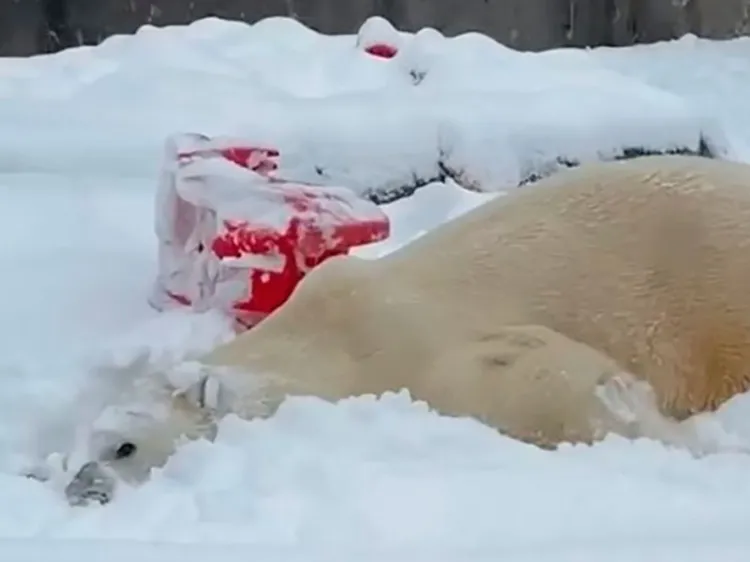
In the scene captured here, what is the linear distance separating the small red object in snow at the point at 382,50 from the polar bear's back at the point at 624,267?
2906mm

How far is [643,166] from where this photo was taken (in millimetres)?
2068

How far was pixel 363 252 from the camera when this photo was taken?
8.47ft

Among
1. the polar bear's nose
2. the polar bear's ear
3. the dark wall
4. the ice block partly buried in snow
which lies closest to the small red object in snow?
the dark wall

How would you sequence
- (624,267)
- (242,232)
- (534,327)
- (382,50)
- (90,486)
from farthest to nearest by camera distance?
(382,50) → (242,232) → (624,267) → (534,327) → (90,486)

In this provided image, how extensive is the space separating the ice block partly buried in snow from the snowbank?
75cm

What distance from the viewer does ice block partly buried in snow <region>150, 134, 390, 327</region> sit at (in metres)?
2.41

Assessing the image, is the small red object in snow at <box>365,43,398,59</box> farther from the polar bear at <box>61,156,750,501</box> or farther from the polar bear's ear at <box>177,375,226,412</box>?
the polar bear's ear at <box>177,375,226,412</box>

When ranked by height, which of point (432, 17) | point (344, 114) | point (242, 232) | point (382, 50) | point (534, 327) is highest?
point (534, 327)

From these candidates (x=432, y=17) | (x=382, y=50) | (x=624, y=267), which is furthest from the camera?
(x=432, y=17)

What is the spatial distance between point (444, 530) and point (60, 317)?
1.52 m

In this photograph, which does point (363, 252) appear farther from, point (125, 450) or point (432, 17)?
point (432, 17)

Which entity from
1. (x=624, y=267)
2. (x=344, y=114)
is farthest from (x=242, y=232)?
A: (x=344, y=114)

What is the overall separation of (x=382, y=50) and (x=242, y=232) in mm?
2641

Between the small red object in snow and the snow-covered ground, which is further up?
the snow-covered ground
